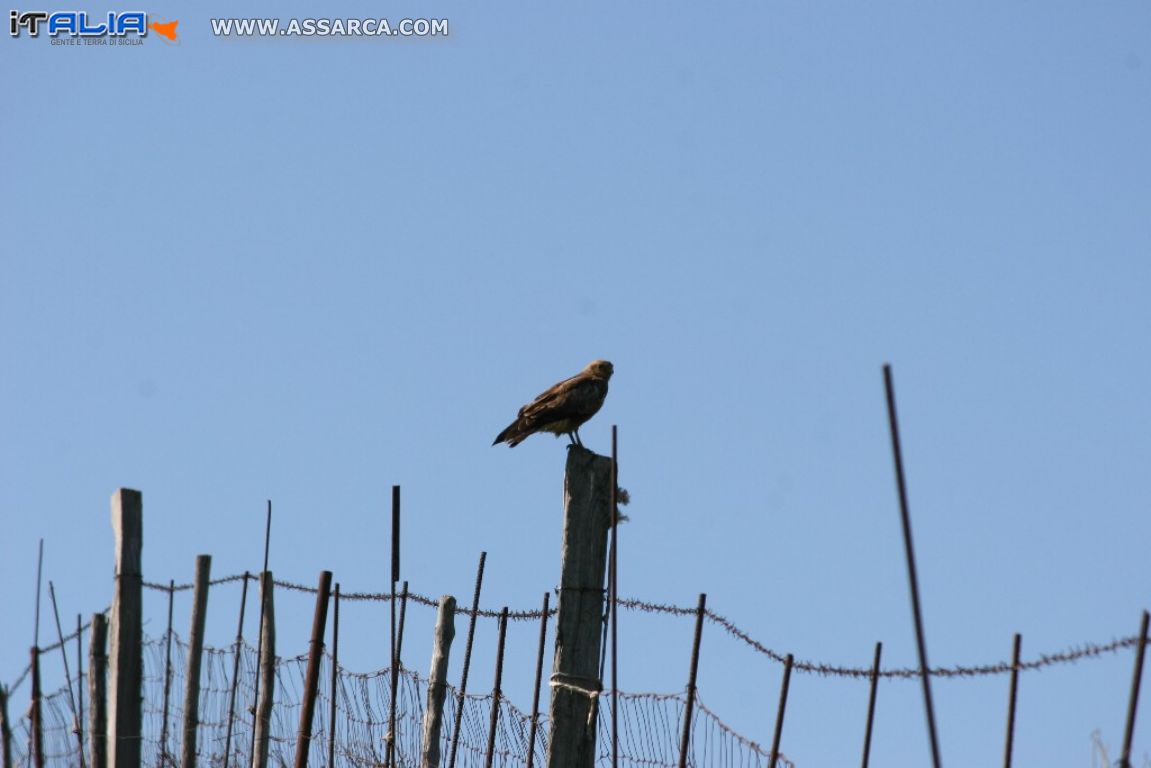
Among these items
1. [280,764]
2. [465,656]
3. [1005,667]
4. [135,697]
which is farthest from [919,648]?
[280,764]

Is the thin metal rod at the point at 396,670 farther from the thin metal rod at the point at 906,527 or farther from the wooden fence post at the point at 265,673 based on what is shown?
the thin metal rod at the point at 906,527

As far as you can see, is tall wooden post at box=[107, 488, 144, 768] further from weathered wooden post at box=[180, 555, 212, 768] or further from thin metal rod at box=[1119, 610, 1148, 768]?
thin metal rod at box=[1119, 610, 1148, 768]

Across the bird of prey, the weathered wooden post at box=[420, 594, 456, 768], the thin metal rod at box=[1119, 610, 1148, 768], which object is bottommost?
the thin metal rod at box=[1119, 610, 1148, 768]

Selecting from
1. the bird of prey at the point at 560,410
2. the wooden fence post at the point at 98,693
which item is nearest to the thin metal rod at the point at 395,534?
the wooden fence post at the point at 98,693

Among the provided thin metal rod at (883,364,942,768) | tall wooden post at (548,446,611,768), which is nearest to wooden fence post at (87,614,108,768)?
tall wooden post at (548,446,611,768)

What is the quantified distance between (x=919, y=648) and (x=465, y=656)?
5.62 metres

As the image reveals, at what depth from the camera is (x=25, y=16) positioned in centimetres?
1939

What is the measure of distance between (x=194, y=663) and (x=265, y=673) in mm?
533

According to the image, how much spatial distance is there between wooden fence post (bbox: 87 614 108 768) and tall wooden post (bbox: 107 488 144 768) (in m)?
0.26

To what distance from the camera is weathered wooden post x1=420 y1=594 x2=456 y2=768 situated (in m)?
11.5

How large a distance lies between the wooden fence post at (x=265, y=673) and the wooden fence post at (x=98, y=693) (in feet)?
3.16

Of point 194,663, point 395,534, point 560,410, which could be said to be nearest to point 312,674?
point 395,534

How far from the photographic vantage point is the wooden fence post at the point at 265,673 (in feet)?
38.2

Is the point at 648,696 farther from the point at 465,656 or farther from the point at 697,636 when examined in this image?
the point at 465,656
